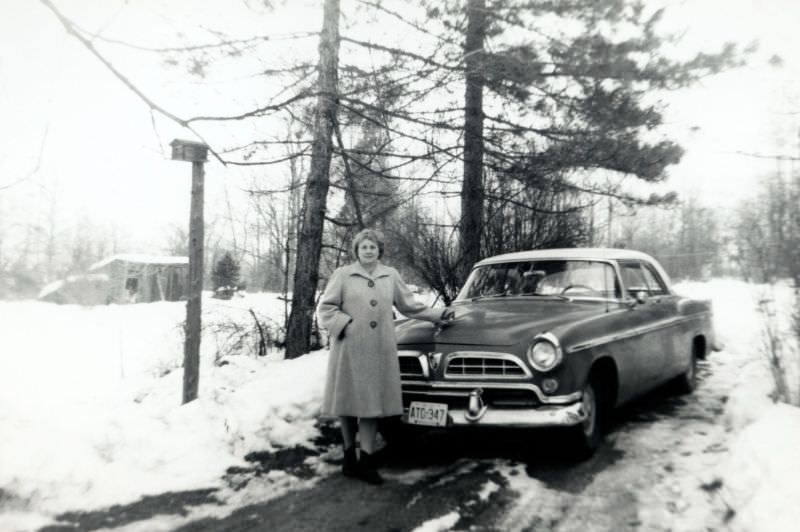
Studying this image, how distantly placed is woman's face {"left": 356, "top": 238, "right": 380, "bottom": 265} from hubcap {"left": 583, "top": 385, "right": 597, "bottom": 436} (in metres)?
1.85

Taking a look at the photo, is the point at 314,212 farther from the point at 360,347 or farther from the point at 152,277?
the point at 152,277

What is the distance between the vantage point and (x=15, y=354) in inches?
203

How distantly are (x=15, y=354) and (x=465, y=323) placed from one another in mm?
3956

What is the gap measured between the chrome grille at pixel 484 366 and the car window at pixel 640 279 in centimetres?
193

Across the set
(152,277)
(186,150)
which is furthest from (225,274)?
(186,150)

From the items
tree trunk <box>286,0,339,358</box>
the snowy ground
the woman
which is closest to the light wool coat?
the woman

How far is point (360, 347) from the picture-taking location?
424 centimetres

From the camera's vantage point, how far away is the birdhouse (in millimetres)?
5586

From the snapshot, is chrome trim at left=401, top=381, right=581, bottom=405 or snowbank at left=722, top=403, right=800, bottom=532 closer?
snowbank at left=722, top=403, right=800, bottom=532

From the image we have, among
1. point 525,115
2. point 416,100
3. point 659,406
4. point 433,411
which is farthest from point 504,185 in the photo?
point 433,411

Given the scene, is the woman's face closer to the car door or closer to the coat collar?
the coat collar

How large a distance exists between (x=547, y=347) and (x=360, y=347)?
1334mm

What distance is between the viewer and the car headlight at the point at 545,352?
13.4ft

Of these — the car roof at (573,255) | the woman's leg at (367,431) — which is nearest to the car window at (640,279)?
the car roof at (573,255)
